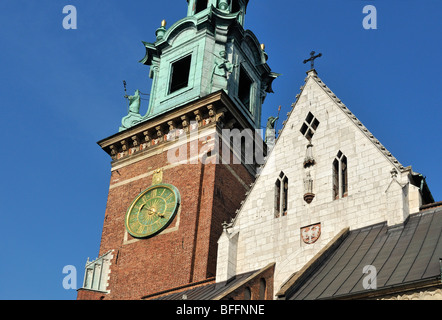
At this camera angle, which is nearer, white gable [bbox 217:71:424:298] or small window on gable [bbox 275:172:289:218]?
white gable [bbox 217:71:424:298]

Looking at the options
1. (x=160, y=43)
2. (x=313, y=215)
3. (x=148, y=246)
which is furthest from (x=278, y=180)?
(x=160, y=43)

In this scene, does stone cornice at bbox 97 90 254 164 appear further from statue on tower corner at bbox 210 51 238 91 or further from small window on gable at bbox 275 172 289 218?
small window on gable at bbox 275 172 289 218

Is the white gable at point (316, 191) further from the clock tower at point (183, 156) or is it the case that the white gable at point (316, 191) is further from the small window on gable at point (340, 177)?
the clock tower at point (183, 156)

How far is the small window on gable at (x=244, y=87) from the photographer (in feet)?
147

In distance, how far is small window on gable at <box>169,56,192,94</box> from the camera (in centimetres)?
4394

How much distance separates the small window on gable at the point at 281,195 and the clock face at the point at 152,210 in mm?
8061

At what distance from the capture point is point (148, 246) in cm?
3641

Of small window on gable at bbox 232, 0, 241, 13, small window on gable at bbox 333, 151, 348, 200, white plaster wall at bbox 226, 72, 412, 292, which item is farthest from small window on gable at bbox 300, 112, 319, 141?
small window on gable at bbox 232, 0, 241, 13

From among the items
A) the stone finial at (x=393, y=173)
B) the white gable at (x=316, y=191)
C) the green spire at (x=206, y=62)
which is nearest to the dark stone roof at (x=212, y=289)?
the white gable at (x=316, y=191)

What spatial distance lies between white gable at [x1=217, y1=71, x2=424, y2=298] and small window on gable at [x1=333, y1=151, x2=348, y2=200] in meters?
0.17

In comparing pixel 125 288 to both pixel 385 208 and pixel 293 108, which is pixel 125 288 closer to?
pixel 293 108

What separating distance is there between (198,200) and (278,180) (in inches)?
275

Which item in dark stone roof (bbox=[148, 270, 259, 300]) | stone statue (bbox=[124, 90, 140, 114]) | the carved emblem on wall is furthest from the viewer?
stone statue (bbox=[124, 90, 140, 114])

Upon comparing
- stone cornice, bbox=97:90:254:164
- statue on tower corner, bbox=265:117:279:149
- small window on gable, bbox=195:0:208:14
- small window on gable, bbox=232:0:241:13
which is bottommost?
stone cornice, bbox=97:90:254:164
